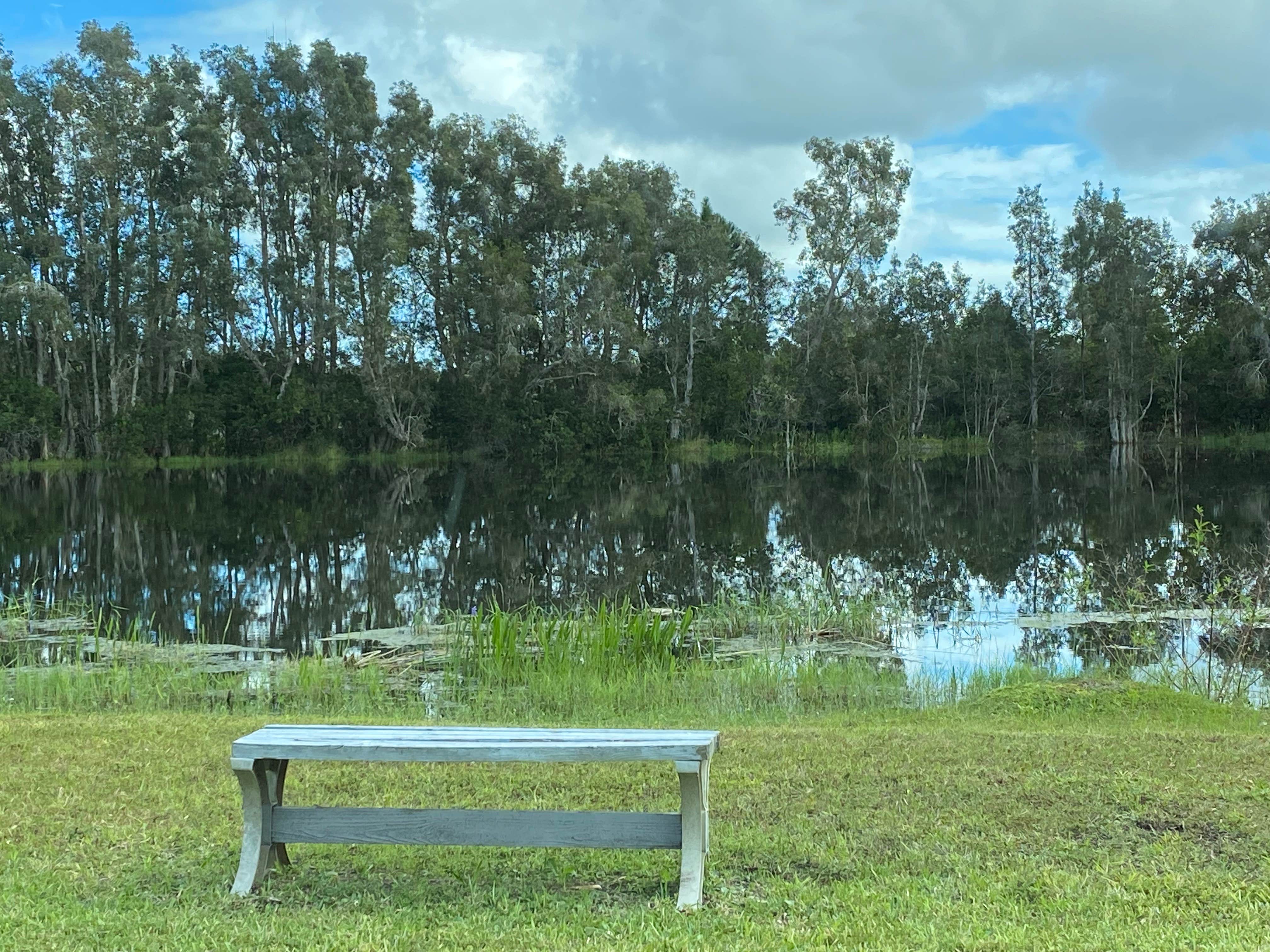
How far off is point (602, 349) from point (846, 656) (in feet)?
135

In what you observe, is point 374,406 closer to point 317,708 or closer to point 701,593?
point 701,593

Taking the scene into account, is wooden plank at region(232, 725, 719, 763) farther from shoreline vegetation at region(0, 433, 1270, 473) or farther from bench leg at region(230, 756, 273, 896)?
shoreline vegetation at region(0, 433, 1270, 473)

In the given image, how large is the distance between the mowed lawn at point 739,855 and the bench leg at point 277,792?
79 millimetres

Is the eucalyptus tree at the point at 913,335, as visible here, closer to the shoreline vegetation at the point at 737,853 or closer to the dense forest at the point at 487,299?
the dense forest at the point at 487,299

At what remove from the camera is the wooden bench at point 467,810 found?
3883mm

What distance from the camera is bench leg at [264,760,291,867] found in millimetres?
4398

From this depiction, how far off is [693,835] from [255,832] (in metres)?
1.70

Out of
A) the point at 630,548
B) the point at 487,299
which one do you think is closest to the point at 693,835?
the point at 630,548

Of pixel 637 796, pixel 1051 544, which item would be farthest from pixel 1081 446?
pixel 637 796

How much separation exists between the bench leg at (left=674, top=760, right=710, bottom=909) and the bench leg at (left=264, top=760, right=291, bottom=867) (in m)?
1.61

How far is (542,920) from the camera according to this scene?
3982 millimetres

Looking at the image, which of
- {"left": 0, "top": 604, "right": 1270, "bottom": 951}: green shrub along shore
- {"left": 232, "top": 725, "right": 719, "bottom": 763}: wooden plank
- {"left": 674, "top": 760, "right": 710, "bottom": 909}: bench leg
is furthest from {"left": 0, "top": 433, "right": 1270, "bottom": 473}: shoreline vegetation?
{"left": 674, "top": 760, "right": 710, "bottom": 909}: bench leg

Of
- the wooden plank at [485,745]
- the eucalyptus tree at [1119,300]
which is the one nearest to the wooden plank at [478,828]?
the wooden plank at [485,745]

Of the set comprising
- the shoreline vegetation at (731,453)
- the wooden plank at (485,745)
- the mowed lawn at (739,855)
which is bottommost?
the mowed lawn at (739,855)
